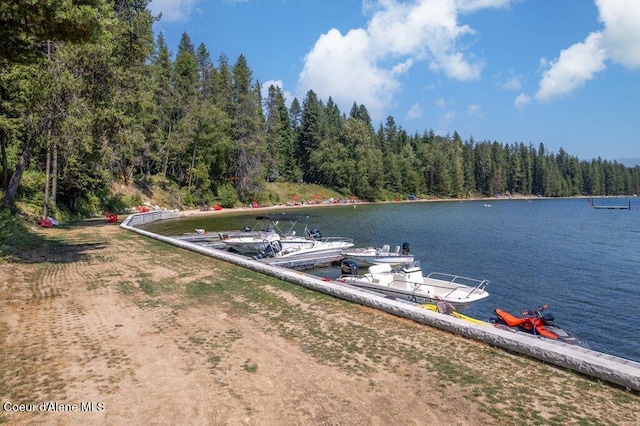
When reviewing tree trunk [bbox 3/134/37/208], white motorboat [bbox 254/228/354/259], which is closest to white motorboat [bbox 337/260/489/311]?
white motorboat [bbox 254/228/354/259]

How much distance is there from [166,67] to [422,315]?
68206 mm

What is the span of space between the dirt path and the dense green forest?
691cm

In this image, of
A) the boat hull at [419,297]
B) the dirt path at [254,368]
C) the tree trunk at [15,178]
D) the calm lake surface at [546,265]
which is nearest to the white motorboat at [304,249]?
the calm lake surface at [546,265]

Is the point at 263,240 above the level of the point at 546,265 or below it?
above

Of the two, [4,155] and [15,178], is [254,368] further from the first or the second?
[4,155]

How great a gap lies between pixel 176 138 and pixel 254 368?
210 ft

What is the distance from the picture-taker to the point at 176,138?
65.8 metres

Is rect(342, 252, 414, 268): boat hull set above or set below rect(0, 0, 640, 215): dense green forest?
below

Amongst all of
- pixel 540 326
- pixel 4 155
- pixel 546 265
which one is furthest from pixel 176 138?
pixel 540 326

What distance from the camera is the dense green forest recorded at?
18.5 m

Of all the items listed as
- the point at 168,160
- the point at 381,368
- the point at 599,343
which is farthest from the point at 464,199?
the point at 381,368

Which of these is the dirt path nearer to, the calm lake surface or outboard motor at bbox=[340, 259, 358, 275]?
the calm lake surface

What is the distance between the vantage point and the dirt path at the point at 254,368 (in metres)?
5.74

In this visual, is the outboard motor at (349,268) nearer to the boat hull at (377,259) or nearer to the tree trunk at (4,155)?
the boat hull at (377,259)
